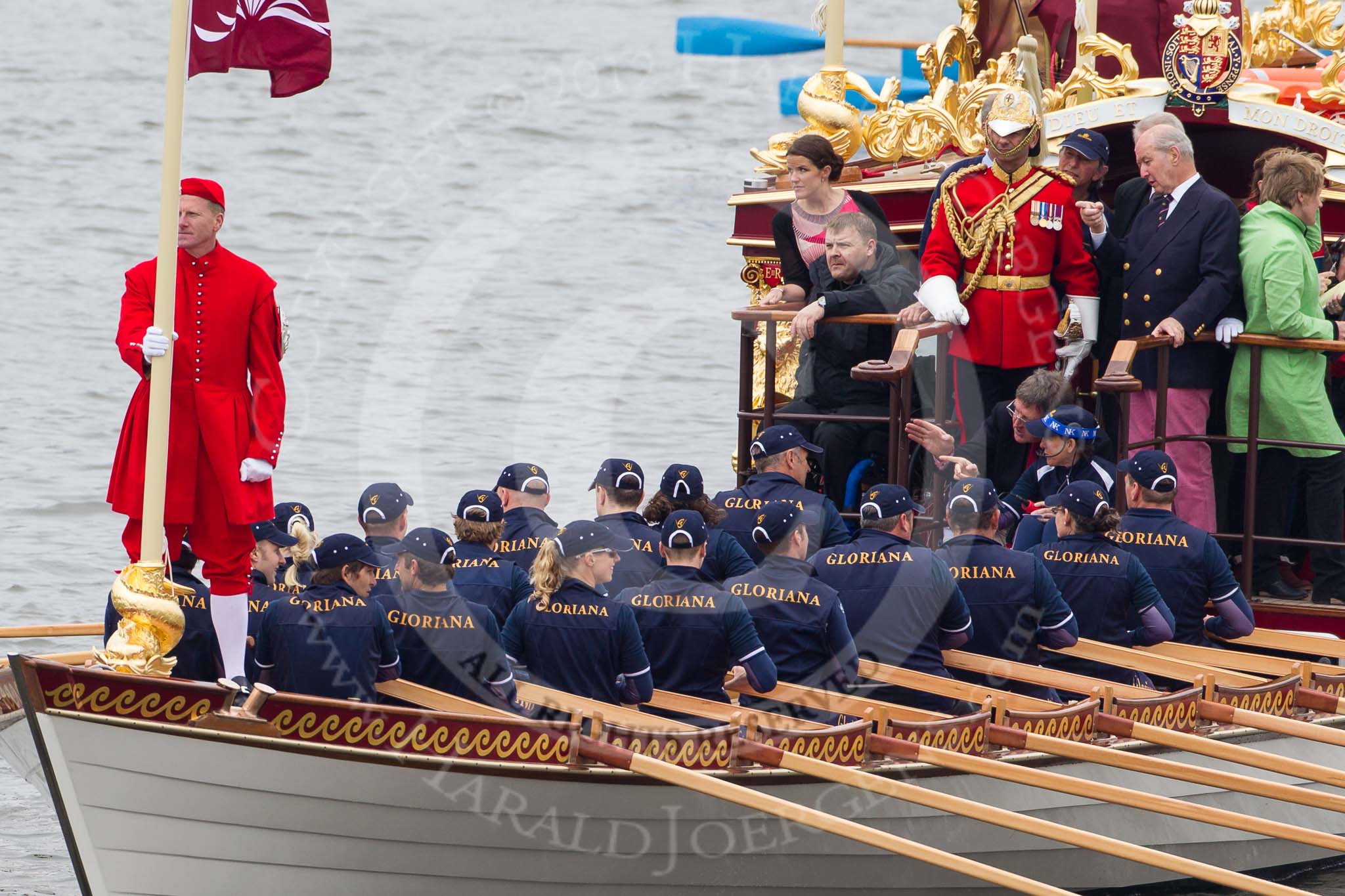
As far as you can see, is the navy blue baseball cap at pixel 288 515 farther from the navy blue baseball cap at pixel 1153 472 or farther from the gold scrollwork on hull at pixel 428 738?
the navy blue baseball cap at pixel 1153 472

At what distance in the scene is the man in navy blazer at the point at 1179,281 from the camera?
34.4ft

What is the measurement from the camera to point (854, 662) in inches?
356

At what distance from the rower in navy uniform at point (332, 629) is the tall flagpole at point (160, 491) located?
1.97 ft

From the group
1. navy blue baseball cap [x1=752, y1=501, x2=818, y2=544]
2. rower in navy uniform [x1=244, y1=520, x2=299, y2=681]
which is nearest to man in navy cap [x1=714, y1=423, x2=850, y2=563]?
navy blue baseball cap [x1=752, y1=501, x2=818, y2=544]

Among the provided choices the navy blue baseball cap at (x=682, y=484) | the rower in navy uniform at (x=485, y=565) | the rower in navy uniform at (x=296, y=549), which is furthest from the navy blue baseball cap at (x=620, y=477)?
the rower in navy uniform at (x=296, y=549)

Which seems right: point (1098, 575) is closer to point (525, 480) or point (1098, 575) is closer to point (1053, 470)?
point (1053, 470)

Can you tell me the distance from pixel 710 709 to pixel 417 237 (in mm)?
21220

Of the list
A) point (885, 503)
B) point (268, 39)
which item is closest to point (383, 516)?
point (885, 503)

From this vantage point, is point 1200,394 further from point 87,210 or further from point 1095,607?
point 87,210

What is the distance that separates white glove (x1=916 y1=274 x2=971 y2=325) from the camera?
10.5 metres

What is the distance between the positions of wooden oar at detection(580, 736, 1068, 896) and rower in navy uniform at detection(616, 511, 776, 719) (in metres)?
0.60

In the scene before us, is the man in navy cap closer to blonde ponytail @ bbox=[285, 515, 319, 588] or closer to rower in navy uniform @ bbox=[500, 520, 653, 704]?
rower in navy uniform @ bbox=[500, 520, 653, 704]

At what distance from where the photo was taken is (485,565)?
31.4 ft

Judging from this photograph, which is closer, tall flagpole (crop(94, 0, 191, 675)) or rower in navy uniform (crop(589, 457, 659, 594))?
tall flagpole (crop(94, 0, 191, 675))
